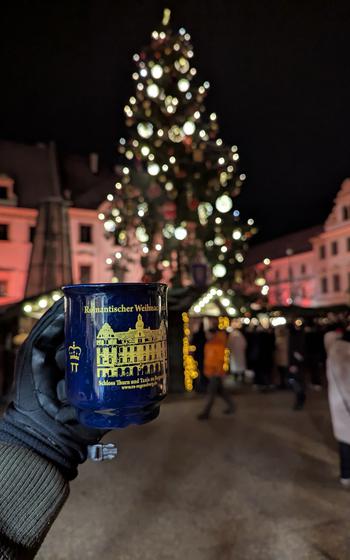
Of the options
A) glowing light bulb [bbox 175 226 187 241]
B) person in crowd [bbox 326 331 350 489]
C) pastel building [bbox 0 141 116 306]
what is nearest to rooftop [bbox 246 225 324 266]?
pastel building [bbox 0 141 116 306]

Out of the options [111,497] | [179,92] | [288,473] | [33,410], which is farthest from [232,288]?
[33,410]

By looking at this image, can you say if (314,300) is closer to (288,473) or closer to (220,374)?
(220,374)

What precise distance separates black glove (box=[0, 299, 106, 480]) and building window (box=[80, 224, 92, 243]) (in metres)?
34.5

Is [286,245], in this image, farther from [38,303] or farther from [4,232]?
[38,303]

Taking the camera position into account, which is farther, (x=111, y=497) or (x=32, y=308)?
(x=32, y=308)

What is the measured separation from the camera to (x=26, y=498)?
1316 millimetres

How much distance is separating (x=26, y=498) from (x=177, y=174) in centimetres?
1480

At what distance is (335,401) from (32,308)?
7.83 metres

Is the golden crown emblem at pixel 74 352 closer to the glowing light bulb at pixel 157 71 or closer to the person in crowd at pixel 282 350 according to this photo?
the person in crowd at pixel 282 350

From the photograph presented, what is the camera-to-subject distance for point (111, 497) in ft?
16.9

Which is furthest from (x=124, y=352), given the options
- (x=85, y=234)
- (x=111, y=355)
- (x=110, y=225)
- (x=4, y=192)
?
(x=85, y=234)

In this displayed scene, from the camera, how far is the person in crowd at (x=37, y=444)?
1.29m

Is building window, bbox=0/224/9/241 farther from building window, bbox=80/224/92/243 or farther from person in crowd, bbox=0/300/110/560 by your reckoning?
person in crowd, bbox=0/300/110/560

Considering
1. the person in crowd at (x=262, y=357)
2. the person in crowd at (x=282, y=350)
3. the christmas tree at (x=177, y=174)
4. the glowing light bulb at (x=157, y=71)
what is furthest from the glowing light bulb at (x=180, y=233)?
the glowing light bulb at (x=157, y=71)
